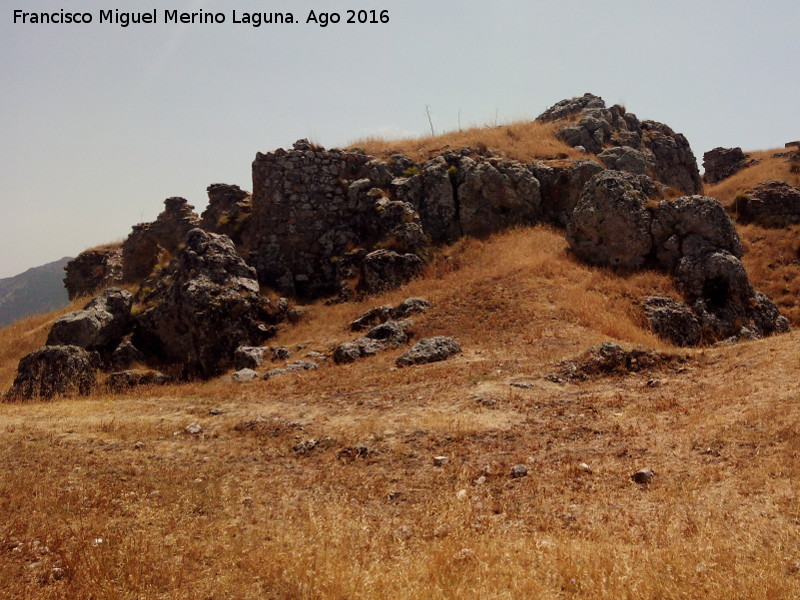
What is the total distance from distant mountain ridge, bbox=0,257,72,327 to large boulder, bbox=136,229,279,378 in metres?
123

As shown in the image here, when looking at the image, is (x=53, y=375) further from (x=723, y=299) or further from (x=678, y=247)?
(x=723, y=299)

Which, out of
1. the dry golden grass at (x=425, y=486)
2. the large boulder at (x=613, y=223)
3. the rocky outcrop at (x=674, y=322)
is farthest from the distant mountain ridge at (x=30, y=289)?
the rocky outcrop at (x=674, y=322)

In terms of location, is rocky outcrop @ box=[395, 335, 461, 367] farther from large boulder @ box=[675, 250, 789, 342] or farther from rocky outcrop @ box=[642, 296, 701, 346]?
large boulder @ box=[675, 250, 789, 342]

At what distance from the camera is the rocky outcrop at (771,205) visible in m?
26.9

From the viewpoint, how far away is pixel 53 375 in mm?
17266

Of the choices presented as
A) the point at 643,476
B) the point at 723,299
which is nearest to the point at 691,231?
the point at 723,299

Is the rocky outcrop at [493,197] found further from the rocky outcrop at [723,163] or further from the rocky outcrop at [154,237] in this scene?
the rocky outcrop at [723,163]

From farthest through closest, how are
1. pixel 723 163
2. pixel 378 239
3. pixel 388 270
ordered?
pixel 723 163, pixel 378 239, pixel 388 270

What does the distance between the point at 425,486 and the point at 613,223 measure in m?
15.7

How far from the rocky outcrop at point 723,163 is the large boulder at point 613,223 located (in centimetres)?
2894

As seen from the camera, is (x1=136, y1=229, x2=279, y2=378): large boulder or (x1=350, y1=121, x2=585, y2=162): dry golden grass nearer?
(x1=136, y1=229, x2=279, y2=378): large boulder

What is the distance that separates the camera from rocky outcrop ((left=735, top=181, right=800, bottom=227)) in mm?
26906

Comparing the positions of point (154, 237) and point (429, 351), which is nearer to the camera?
point (429, 351)

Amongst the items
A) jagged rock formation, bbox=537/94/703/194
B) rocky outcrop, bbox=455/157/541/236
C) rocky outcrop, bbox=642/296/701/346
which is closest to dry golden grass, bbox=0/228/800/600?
rocky outcrop, bbox=642/296/701/346
